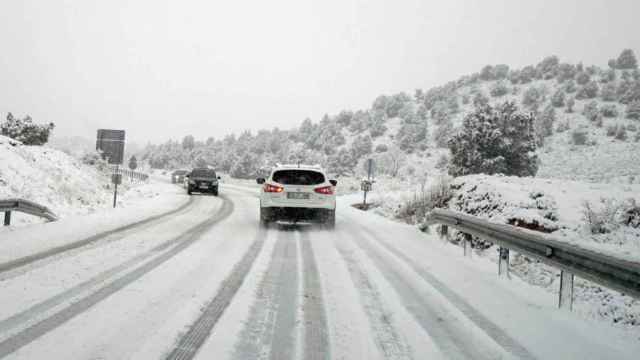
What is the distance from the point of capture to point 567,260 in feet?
16.5

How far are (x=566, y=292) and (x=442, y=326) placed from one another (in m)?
2.06

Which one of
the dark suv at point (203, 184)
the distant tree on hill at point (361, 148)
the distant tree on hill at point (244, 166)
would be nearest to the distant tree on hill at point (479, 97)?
the distant tree on hill at point (361, 148)

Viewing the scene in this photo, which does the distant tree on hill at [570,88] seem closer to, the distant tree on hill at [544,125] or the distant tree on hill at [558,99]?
the distant tree on hill at [558,99]

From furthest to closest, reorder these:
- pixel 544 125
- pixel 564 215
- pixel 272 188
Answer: pixel 544 125, pixel 272 188, pixel 564 215

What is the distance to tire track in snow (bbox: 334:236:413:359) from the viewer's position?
345 cm

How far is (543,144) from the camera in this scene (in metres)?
56.7

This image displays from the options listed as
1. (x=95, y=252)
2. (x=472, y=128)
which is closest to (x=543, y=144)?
(x=472, y=128)

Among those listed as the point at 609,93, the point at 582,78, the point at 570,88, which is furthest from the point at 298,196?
the point at 582,78

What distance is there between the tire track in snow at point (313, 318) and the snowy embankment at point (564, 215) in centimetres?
348

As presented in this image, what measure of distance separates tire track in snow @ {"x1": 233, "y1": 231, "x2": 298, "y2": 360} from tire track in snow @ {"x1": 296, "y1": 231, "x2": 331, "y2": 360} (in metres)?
0.12

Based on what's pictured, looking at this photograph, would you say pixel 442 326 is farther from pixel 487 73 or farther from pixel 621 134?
pixel 487 73

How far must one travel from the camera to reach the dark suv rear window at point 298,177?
36.6 feet

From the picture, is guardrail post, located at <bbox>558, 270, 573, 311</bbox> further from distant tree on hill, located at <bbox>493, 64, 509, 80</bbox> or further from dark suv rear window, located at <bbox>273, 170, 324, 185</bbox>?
distant tree on hill, located at <bbox>493, 64, 509, 80</bbox>

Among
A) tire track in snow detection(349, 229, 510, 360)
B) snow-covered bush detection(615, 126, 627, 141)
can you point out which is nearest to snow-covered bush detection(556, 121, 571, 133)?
snow-covered bush detection(615, 126, 627, 141)
